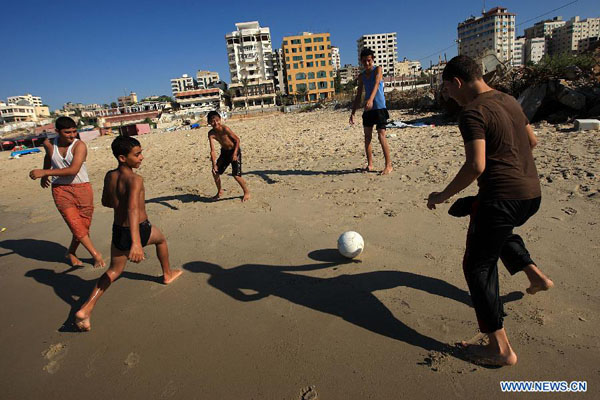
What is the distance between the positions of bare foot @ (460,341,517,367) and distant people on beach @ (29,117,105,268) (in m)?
4.09

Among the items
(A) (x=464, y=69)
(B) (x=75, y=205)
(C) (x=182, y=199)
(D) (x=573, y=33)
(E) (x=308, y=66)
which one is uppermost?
(D) (x=573, y=33)

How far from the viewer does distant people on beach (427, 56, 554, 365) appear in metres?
2.02

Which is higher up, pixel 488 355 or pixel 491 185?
pixel 491 185

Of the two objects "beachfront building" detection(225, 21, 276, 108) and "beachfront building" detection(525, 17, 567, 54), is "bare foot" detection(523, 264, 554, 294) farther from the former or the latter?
"beachfront building" detection(525, 17, 567, 54)

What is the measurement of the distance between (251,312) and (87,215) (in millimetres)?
2677

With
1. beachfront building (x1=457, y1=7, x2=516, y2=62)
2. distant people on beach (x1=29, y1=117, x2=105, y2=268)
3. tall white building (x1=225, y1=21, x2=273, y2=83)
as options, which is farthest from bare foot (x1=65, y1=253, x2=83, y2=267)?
Result: beachfront building (x1=457, y1=7, x2=516, y2=62)

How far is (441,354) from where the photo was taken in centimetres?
229

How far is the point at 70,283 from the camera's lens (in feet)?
12.8

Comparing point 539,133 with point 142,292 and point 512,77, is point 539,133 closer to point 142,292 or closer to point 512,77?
point 512,77

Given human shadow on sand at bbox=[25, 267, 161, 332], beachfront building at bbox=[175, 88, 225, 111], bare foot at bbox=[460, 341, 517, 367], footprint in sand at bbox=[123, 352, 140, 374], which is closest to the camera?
bare foot at bbox=[460, 341, 517, 367]

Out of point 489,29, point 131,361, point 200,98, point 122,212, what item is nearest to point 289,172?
point 122,212

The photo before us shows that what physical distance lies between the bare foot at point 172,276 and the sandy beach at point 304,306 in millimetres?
74

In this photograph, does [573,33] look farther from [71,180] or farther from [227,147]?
[71,180]

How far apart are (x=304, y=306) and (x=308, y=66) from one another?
258 ft
